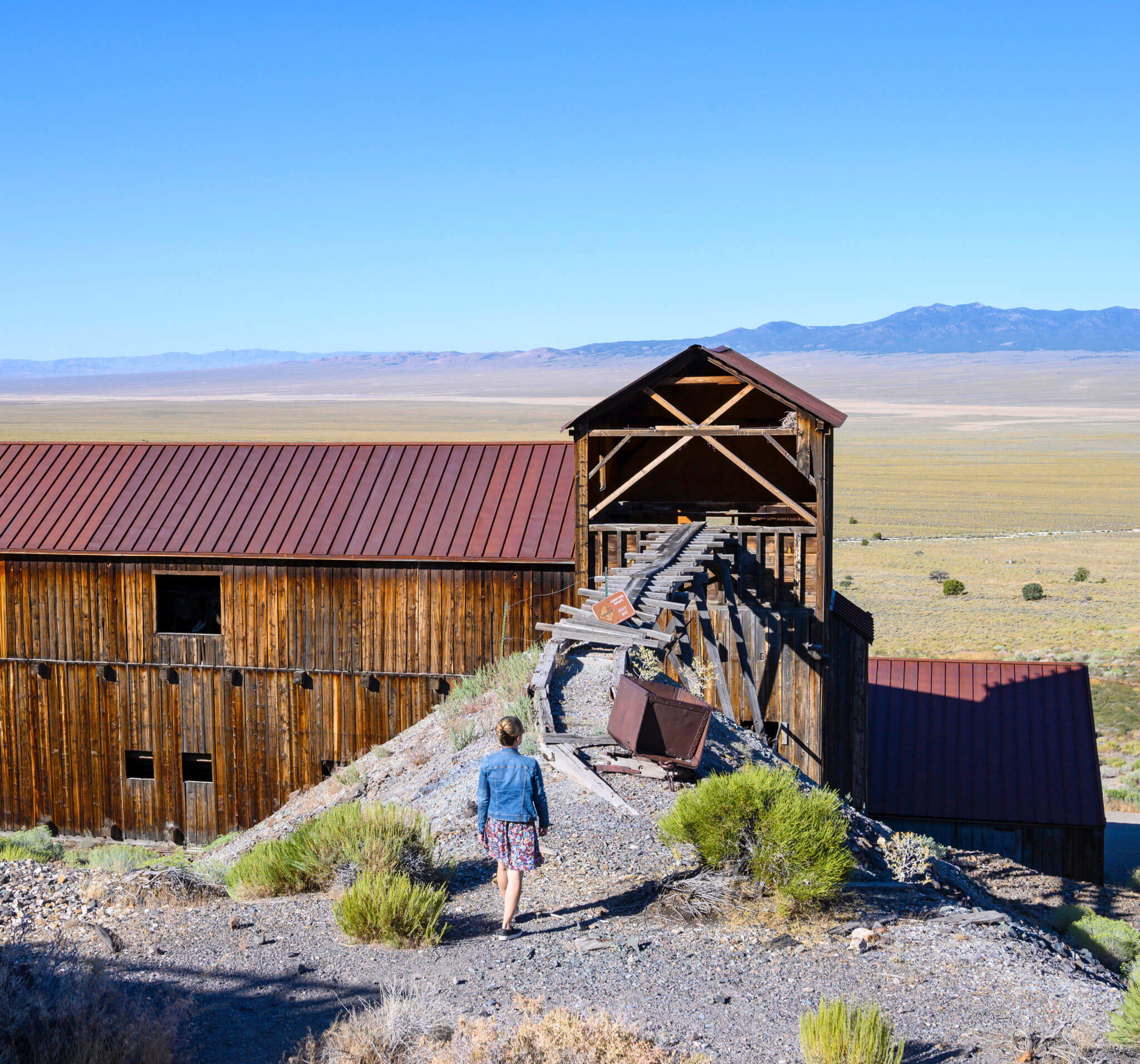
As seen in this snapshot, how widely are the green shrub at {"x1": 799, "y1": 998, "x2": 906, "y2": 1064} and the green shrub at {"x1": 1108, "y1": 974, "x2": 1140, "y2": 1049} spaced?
1333 millimetres

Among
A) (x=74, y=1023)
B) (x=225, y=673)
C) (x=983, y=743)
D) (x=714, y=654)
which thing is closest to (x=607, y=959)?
(x=74, y=1023)

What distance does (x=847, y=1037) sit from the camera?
226 inches

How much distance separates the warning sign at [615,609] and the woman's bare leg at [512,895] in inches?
174

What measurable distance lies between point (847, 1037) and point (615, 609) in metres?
6.58

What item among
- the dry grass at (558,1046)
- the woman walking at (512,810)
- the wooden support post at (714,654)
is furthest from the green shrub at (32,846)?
the wooden support post at (714,654)

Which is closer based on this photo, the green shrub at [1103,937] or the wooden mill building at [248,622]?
the green shrub at [1103,937]

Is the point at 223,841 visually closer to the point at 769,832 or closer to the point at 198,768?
the point at 198,768

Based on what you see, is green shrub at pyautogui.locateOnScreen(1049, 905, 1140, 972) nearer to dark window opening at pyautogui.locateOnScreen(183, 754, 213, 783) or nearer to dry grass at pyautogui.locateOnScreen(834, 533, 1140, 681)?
dark window opening at pyautogui.locateOnScreen(183, 754, 213, 783)

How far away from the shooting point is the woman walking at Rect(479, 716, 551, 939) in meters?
7.82

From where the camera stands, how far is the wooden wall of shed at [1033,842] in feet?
59.0

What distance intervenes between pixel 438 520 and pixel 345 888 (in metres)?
10.1

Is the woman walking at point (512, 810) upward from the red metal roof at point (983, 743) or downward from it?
upward

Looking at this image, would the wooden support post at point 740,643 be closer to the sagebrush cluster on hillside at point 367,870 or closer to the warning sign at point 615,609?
the warning sign at point 615,609

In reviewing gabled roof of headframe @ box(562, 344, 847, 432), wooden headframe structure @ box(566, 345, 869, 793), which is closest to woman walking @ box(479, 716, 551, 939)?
wooden headframe structure @ box(566, 345, 869, 793)
